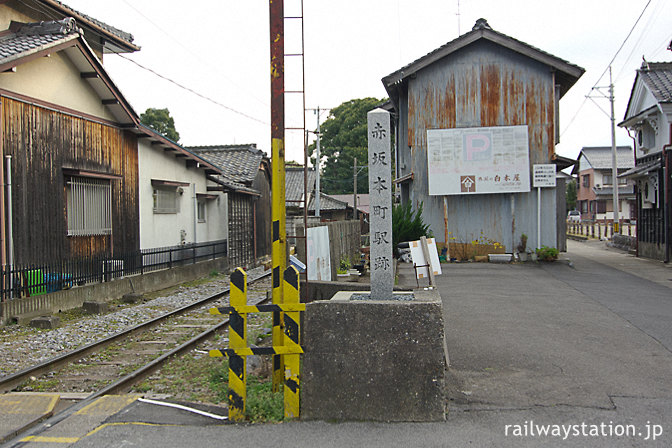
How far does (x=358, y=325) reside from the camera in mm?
4742

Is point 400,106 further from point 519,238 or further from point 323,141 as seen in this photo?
point 323,141

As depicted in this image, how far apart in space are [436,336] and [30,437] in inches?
140

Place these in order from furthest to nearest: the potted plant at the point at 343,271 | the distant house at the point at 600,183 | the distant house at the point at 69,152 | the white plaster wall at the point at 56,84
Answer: the distant house at the point at 600,183 < the potted plant at the point at 343,271 < the white plaster wall at the point at 56,84 < the distant house at the point at 69,152

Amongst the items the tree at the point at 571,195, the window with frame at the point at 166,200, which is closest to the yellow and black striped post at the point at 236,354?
the window with frame at the point at 166,200

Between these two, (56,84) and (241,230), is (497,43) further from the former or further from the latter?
(56,84)

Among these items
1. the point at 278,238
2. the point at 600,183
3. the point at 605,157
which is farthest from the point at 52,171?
the point at 605,157

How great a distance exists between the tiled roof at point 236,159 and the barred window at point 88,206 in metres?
10.2

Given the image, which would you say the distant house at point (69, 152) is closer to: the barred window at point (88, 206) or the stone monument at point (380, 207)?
the barred window at point (88, 206)

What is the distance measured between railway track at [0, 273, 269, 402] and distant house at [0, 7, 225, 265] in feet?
11.4

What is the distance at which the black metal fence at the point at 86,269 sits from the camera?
10242 mm

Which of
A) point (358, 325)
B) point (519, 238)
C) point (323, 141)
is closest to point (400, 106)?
point (519, 238)

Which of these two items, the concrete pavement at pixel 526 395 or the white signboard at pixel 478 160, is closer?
the concrete pavement at pixel 526 395

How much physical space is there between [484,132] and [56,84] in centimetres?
1349

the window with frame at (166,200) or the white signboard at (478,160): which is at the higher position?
the white signboard at (478,160)
